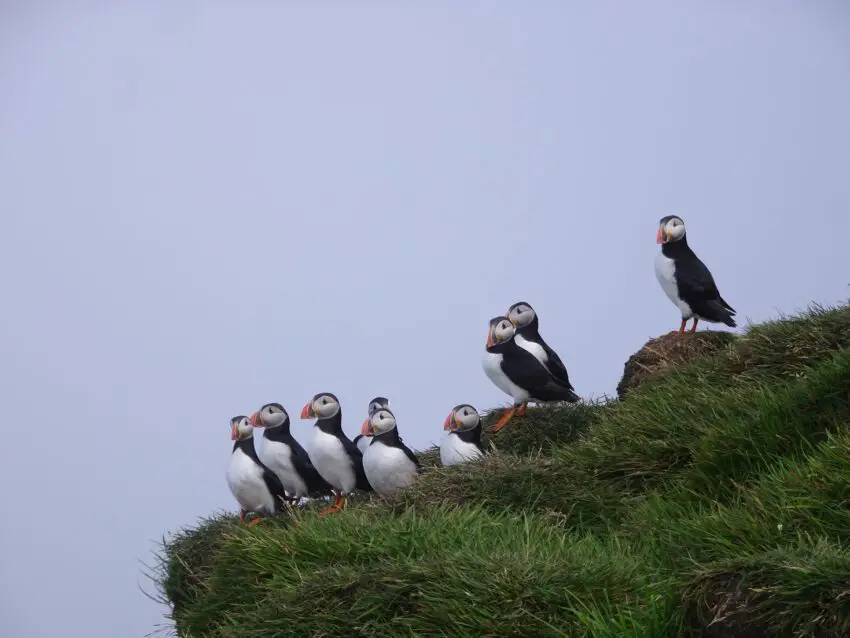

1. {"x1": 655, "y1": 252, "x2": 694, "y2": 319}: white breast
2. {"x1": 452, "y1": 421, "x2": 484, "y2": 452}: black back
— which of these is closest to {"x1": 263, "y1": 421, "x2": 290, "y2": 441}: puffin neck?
{"x1": 452, "y1": 421, "x2": 484, "y2": 452}: black back

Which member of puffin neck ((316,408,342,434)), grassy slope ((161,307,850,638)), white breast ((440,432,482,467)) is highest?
puffin neck ((316,408,342,434))

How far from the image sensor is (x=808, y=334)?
312 inches

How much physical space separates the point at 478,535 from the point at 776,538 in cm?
156

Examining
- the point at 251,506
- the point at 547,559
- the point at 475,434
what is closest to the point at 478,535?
the point at 547,559

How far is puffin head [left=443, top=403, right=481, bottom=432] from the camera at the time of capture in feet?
28.3

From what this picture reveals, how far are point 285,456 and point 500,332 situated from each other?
195cm

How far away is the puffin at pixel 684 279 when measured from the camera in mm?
10070

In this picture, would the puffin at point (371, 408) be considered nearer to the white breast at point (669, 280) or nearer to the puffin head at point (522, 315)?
the puffin head at point (522, 315)

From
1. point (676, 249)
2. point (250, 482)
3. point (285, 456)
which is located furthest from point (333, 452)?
point (676, 249)

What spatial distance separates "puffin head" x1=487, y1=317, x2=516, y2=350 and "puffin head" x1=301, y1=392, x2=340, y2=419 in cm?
142

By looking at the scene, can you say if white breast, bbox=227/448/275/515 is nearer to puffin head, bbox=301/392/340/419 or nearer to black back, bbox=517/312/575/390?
puffin head, bbox=301/392/340/419

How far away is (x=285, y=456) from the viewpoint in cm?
900

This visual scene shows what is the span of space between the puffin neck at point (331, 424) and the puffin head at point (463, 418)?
2.75ft

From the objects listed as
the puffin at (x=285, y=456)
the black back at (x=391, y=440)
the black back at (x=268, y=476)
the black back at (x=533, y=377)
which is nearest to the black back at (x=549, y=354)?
the black back at (x=533, y=377)
